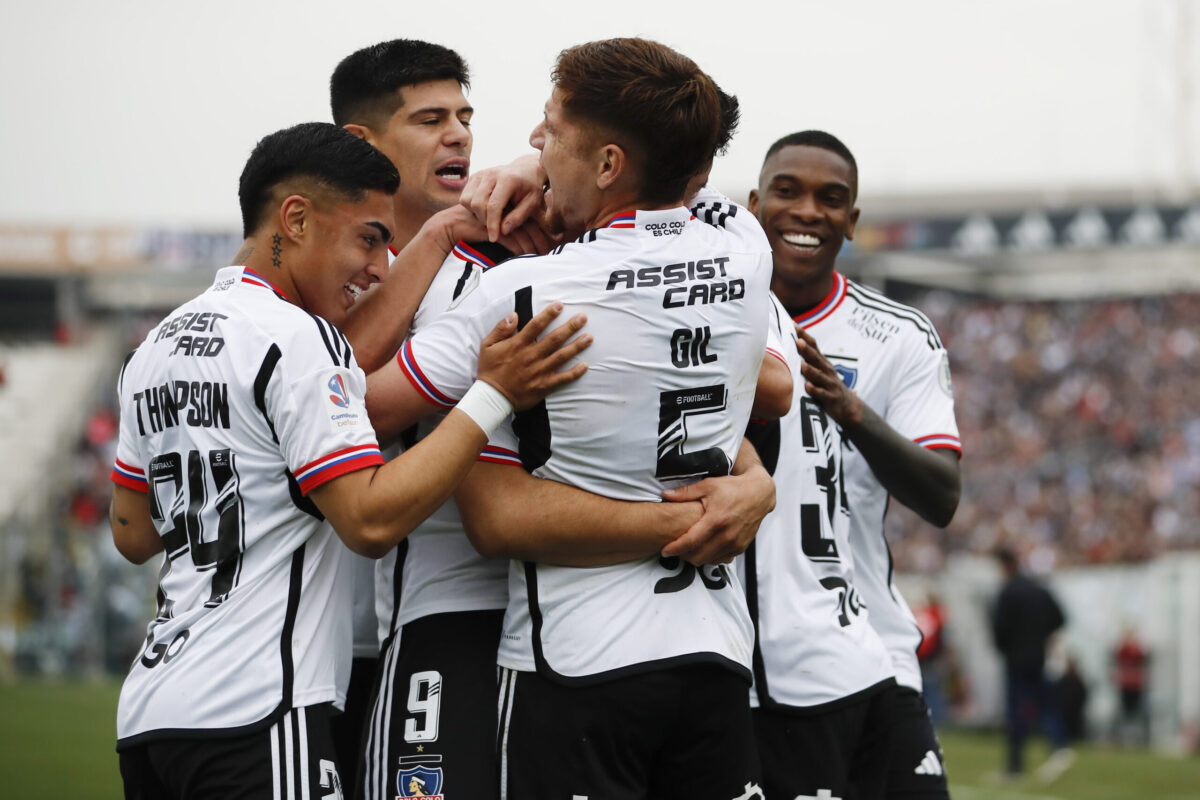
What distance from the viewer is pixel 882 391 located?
4.80 metres

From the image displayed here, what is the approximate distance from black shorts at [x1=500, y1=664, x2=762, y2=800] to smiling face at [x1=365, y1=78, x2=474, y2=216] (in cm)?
178

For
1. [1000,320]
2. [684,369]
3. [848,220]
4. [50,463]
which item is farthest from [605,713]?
[1000,320]

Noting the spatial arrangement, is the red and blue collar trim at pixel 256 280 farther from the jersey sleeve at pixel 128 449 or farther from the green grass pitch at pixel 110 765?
the green grass pitch at pixel 110 765

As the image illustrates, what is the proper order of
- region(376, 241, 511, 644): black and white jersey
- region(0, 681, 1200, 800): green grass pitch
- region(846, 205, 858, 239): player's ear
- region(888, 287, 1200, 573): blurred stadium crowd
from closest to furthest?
region(376, 241, 511, 644): black and white jersey → region(846, 205, 858, 239): player's ear → region(0, 681, 1200, 800): green grass pitch → region(888, 287, 1200, 573): blurred stadium crowd

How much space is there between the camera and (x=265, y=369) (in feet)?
10.5

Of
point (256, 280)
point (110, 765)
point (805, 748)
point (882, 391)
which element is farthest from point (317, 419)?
point (110, 765)

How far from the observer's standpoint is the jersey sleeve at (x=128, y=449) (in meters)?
3.46

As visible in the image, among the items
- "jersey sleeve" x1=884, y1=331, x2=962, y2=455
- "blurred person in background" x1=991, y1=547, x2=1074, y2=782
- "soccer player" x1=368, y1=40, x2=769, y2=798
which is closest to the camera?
"soccer player" x1=368, y1=40, x2=769, y2=798

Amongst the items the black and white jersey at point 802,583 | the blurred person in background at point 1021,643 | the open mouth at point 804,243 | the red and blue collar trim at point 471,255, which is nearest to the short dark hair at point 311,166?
the red and blue collar trim at point 471,255

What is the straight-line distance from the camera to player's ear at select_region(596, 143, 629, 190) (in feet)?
11.0

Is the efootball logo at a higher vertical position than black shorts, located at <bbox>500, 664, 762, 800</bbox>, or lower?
higher

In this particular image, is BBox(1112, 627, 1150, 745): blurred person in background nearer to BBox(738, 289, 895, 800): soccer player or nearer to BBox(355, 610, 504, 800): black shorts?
BBox(738, 289, 895, 800): soccer player

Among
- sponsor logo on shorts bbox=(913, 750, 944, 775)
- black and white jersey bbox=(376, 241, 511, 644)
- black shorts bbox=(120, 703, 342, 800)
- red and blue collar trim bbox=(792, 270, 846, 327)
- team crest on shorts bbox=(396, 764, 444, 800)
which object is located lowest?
sponsor logo on shorts bbox=(913, 750, 944, 775)

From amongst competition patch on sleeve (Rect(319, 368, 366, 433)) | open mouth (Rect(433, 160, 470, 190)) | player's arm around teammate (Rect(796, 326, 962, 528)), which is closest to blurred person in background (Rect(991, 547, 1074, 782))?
player's arm around teammate (Rect(796, 326, 962, 528))
